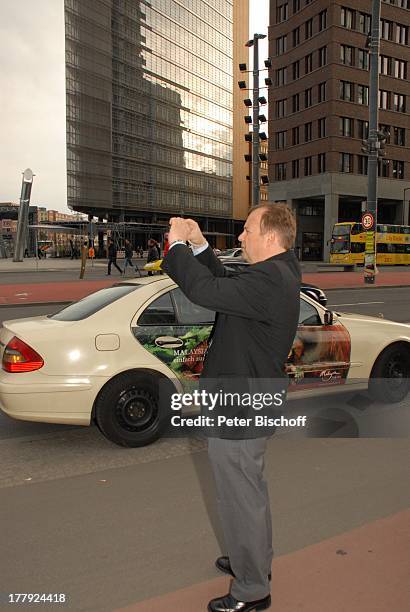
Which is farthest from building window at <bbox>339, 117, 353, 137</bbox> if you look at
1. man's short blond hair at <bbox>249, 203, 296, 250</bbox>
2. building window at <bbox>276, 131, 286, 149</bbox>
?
man's short blond hair at <bbox>249, 203, 296, 250</bbox>

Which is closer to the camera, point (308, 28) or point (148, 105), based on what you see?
point (308, 28)

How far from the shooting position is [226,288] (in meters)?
2.07

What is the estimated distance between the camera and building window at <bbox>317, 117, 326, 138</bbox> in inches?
1968

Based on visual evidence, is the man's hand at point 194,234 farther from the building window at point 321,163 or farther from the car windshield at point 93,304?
the building window at point 321,163

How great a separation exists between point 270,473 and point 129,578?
1.53m

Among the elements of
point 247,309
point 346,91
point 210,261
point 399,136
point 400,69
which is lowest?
point 247,309

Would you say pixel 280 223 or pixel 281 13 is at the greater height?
pixel 281 13

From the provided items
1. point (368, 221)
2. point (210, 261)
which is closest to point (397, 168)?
point (368, 221)

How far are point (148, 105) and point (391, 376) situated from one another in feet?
255

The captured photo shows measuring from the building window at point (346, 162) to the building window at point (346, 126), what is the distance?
6.16ft

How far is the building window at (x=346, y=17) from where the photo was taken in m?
48.4

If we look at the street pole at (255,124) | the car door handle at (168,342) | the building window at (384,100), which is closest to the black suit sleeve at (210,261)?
the car door handle at (168,342)

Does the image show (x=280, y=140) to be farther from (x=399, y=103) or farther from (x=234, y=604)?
(x=234, y=604)

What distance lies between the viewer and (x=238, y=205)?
97.7m
